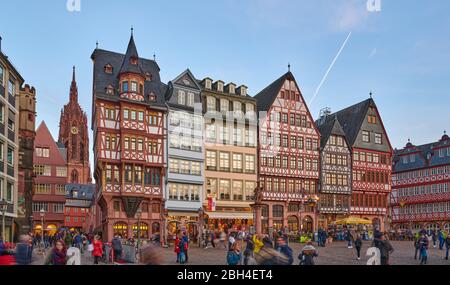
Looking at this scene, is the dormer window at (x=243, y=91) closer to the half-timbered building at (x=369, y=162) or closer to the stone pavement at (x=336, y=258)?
the half-timbered building at (x=369, y=162)

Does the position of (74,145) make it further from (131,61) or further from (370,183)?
(370,183)

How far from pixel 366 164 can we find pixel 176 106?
2211 centimetres

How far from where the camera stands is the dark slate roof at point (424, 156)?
51969mm

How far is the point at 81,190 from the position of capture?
79688 millimetres

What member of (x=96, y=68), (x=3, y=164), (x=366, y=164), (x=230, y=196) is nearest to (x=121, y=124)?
(x=96, y=68)

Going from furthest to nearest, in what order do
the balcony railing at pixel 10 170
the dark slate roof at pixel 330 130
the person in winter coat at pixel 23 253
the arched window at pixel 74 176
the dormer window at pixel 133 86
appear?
the arched window at pixel 74 176 < the dark slate roof at pixel 330 130 < the dormer window at pixel 133 86 < the balcony railing at pixel 10 170 < the person in winter coat at pixel 23 253

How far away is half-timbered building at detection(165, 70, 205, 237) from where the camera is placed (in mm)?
40156

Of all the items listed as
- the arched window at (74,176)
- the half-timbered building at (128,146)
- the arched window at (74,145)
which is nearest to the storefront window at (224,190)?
the half-timbered building at (128,146)

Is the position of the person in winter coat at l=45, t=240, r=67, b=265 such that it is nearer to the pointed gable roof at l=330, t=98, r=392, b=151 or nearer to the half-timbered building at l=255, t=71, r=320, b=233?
the half-timbered building at l=255, t=71, r=320, b=233

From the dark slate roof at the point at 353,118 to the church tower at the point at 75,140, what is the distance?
28857mm

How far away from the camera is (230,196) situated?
143ft

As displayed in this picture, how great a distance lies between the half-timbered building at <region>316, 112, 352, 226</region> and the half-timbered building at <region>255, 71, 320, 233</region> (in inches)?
33.1

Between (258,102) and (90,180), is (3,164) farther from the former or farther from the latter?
(90,180)
